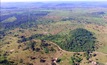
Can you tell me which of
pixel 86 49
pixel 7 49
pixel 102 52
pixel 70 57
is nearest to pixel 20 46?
pixel 7 49

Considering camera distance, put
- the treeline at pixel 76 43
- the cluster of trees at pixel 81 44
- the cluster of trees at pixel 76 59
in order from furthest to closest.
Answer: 1. the treeline at pixel 76 43
2. the cluster of trees at pixel 81 44
3. the cluster of trees at pixel 76 59

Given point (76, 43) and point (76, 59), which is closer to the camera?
point (76, 59)

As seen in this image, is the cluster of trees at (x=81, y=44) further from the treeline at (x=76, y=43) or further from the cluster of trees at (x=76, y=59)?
the cluster of trees at (x=76, y=59)

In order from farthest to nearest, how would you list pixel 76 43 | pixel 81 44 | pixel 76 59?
pixel 76 43 → pixel 81 44 → pixel 76 59

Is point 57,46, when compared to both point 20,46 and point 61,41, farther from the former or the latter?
point 20,46

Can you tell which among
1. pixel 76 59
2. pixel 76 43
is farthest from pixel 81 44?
pixel 76 59

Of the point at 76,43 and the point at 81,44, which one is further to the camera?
the point at 76,43

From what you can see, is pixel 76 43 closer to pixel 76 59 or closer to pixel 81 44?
pixel 81 44

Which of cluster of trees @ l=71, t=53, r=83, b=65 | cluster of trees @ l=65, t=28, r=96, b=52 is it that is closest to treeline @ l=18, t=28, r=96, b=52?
cluster of trees @ l=65, t=28, r=96, b=52

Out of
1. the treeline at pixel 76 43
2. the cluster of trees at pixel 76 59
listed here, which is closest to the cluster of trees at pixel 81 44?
the treeline at pixel 76 43

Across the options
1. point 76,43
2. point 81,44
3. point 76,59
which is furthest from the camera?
point 76,43

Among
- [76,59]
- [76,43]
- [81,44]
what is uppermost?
[76,43]

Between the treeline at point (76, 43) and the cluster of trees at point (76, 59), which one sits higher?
the treeline at point (76, 43)

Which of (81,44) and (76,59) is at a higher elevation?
(81,44)
